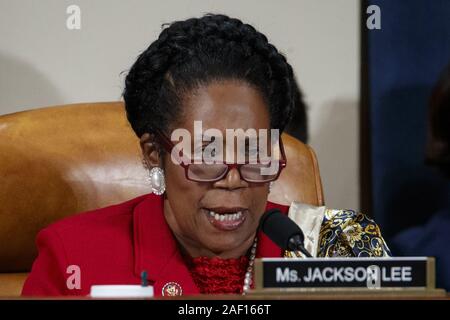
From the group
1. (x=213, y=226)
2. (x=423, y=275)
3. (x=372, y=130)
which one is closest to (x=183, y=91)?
(x=213, y=226)

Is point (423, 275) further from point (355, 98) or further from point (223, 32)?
point (355, 98)

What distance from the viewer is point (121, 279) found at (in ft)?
4.73

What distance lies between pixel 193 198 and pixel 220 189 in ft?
0.20

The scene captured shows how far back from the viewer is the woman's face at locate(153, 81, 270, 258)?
1.39 meters

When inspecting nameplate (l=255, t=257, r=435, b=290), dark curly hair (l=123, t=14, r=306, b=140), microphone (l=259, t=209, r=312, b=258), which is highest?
dark curly hair (l=123, t=14, r=306, b=140)

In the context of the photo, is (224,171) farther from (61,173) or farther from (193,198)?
(61,173)

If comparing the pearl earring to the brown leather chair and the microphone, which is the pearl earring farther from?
the microphone

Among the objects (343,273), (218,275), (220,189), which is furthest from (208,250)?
(343,273)

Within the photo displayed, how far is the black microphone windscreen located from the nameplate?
91mm

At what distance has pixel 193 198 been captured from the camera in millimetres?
1430

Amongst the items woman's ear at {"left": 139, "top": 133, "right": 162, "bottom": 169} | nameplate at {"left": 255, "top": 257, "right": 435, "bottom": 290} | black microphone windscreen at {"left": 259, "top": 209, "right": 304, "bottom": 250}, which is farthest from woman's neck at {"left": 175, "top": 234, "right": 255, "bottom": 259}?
nameplate at {"left": 255, "top": 257, "right": 435, "bottom": 290}

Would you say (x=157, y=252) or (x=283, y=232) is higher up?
(x=283, y=232)

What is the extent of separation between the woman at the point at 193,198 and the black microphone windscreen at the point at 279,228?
0.83ft

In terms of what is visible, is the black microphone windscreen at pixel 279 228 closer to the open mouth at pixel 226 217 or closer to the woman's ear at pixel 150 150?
the open mouth at pixel 226 217
